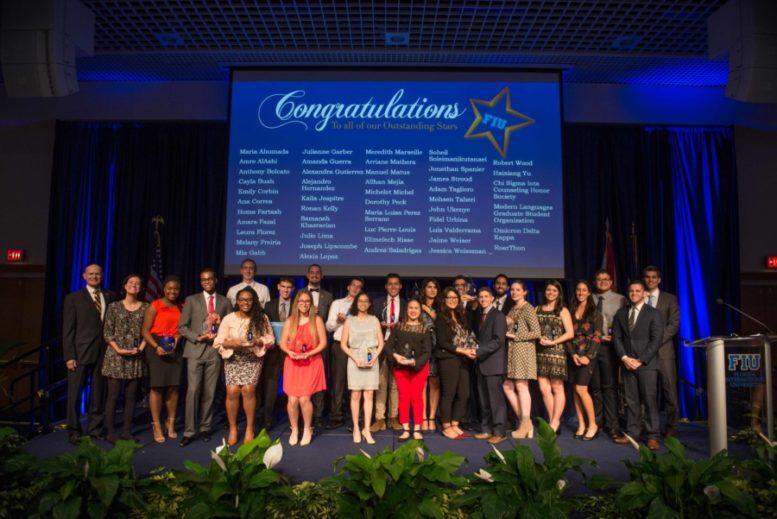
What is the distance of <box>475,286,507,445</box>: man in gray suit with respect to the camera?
4.87 m

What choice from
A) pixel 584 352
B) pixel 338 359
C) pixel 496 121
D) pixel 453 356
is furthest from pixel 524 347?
pixel 496 121

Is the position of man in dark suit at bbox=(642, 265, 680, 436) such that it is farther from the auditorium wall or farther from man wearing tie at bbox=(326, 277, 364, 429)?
man wearing tie at bbox=(326, 277, 364, 429)

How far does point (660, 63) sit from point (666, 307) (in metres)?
3.06

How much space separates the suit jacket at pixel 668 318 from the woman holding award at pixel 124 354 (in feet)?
15.1

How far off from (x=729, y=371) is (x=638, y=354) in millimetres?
1048

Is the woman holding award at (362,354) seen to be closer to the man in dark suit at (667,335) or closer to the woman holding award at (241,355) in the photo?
the woman holding award at (241,355)

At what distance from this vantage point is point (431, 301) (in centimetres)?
536

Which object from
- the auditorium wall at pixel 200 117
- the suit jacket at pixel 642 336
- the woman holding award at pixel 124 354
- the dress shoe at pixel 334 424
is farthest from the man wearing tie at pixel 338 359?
the auditorium wall at pixel 200 117

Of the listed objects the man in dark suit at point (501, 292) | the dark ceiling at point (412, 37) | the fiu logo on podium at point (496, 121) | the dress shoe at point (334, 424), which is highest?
the dark ceiling at point (412, 37)

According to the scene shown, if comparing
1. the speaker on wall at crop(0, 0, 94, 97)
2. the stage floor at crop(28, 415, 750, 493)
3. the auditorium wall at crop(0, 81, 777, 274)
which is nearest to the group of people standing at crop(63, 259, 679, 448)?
the stage floor at crop(28, 415, 750, 493)

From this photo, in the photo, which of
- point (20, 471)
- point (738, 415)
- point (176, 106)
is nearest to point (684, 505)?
point (738, 415)

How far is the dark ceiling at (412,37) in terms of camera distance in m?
5.32

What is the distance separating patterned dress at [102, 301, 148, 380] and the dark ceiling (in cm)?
295

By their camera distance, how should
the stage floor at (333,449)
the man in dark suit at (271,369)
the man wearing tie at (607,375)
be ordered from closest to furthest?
the stage floor at (333,449) < the man wearing tie at (607,375) < the man in dark suit at (271,369)
